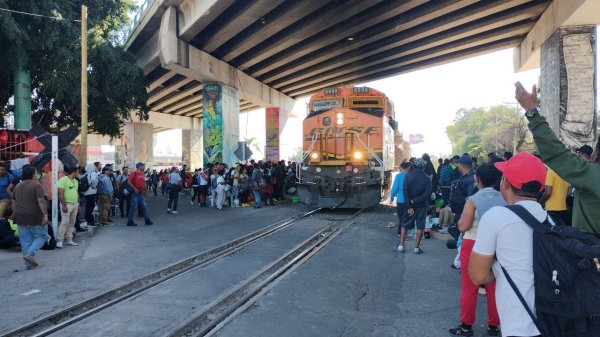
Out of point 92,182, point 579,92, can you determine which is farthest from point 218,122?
point 579,92

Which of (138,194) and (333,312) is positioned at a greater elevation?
(138,194)

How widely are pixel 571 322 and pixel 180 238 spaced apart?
9.09m

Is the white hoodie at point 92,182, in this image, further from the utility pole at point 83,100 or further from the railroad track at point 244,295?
the railroad track at point 244,295

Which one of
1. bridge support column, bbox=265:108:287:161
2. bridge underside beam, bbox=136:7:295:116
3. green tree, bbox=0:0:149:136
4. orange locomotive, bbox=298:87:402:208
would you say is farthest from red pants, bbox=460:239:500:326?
bridge support column, bbox=265:108:287:161

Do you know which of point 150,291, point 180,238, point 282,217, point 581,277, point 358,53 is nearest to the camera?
point 581,277

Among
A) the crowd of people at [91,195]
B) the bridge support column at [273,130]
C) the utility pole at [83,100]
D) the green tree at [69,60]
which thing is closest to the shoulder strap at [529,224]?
the crowd of people at [91,195]

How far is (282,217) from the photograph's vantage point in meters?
13.7

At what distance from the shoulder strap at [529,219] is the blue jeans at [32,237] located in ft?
25.2

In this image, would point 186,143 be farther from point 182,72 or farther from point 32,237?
point 32,237

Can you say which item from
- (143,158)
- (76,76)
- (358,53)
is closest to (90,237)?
(76,76)

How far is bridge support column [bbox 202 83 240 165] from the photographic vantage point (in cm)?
2319

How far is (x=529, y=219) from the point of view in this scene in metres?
2.11

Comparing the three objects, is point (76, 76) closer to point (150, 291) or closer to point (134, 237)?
point (134, 237)

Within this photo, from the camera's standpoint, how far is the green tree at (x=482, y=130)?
49.8 m
